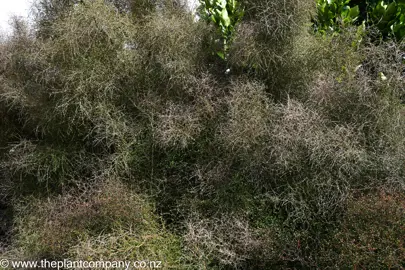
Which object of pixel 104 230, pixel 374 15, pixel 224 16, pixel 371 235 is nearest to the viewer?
pixel 371 235

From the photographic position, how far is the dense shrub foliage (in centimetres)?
319

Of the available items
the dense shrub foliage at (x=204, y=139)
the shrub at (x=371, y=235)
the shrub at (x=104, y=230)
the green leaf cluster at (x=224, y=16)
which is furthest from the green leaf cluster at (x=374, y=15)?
the shrub at (x=104, y=230)

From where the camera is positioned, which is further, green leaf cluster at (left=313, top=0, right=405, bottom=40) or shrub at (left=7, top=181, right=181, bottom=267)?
green leaf cluster at (left=313, top=0, right=405, bottom=40)

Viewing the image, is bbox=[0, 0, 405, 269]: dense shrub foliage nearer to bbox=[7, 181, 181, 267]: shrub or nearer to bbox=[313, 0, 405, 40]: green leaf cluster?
bbox=[7, 181, 181, 267]: shrub

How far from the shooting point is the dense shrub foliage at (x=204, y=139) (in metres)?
3.19

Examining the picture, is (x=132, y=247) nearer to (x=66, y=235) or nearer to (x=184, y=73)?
(x=66, y=235)

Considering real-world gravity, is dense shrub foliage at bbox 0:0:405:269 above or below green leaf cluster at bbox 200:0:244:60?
below

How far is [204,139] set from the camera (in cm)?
360

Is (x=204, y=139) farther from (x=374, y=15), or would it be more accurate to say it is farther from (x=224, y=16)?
(x=374, y=15)

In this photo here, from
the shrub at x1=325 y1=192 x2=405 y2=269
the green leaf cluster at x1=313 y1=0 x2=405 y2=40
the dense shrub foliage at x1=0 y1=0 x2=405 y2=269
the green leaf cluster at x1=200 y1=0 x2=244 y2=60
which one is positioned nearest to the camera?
the shrub at x1=325 y1=192 x2=405 y2=269

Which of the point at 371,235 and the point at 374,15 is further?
the point at 374,15

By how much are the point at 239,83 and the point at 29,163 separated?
1981mm

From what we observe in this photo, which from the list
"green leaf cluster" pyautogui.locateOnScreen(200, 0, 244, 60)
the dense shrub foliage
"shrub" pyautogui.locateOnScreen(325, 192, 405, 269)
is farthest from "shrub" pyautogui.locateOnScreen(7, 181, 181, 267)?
"green leaf cluster" pyautogui.locateOnScreen(200, 0, 244, 60)

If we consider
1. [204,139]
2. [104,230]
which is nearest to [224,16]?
[204,139]
